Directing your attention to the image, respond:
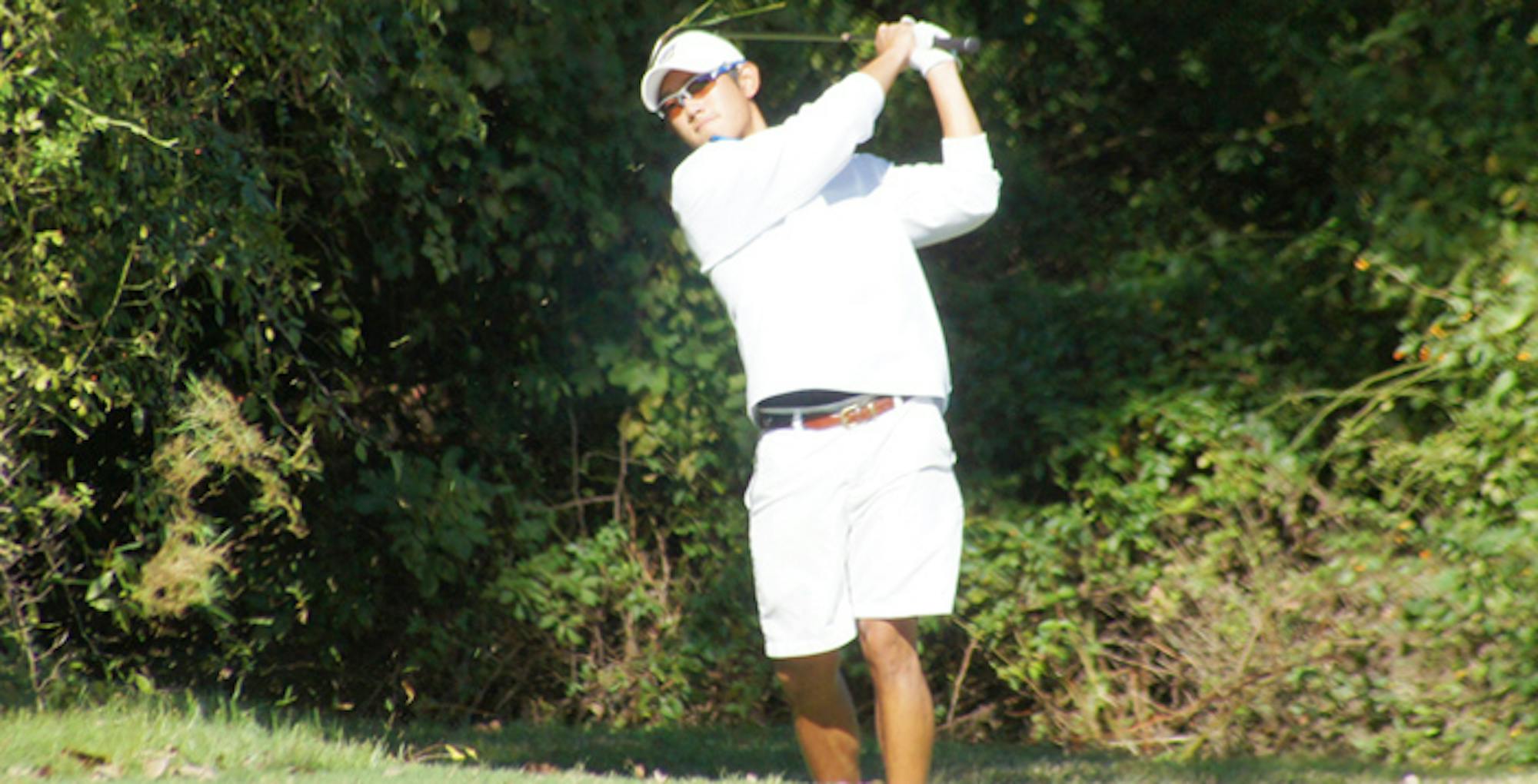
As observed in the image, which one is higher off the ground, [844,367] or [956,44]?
[956,44]

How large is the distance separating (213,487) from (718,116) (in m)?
3.00

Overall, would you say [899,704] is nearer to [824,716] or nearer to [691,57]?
[824,716]

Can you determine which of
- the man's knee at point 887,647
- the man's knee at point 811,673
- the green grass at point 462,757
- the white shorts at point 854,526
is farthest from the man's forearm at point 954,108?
the green grass at point 462,757

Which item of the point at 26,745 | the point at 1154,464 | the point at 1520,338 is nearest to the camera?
the point at 26,745

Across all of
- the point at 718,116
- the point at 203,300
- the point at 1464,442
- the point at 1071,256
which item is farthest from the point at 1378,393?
the point at 203,300

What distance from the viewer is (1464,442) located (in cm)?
726

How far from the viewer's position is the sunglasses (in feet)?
15.5

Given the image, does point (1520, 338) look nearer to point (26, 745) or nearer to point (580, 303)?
point (580, 303)

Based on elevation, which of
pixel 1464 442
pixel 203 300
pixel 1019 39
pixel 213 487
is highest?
pixel 1019 39

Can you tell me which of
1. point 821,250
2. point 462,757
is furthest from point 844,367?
point 462,757

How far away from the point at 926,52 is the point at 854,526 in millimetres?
1186

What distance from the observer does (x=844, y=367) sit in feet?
14.5

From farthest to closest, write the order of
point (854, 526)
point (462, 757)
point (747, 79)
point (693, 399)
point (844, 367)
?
point (693, 399), point (462, 757), point (747, 79), point (854, 526), point (844, 367)

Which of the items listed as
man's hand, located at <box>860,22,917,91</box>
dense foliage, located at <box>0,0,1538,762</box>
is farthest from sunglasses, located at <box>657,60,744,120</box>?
dense foliage, located at <box>0,0,1538,762</box>
